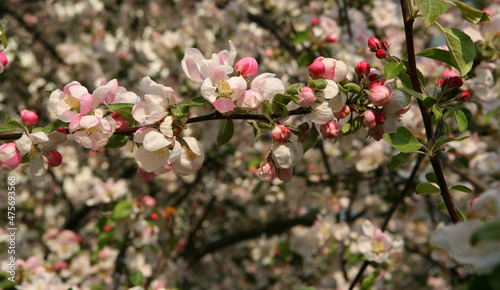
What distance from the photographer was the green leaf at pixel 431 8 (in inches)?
30.8

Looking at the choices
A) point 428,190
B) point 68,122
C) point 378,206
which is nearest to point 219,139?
point 68,122

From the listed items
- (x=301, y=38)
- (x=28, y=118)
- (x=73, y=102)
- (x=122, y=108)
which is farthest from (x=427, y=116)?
(x=301, y=38)

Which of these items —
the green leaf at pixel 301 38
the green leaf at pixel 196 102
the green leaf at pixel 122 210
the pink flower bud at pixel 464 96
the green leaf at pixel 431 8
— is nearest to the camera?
the green leaf at pixel 431 8

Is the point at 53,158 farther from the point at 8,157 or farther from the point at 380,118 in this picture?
the point at 380,118

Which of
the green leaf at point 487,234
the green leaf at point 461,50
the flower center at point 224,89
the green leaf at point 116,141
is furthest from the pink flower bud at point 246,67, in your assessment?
the green leaf at point 487,234

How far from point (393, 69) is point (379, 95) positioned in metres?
0.06

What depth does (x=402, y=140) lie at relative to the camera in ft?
2.84

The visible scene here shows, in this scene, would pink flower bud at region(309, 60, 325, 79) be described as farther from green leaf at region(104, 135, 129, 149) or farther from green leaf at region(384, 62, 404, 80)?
green leaf at region(104, 135, 129, 149)

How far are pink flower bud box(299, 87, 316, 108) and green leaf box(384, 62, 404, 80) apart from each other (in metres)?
0.16

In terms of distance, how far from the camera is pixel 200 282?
4.07 metres

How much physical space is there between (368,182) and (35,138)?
2187mm

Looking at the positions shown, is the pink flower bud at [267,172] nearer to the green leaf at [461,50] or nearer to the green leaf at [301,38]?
the green leaf at [461,50]

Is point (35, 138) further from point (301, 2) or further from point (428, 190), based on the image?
point (301, 2)

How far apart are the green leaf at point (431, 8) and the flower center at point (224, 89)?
414 mm
